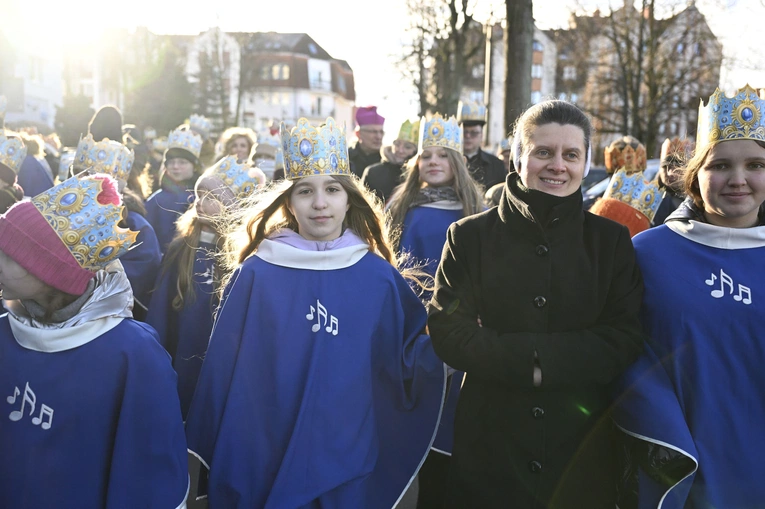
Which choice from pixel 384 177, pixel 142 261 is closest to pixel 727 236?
pixel 142 261

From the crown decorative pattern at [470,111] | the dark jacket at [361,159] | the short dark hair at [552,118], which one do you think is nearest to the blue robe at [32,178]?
the dark jacket at [361,159]

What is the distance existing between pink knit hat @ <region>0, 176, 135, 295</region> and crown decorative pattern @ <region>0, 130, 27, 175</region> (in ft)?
13.4

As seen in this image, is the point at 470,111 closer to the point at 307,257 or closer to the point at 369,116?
the point at 369,116

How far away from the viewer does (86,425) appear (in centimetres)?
291

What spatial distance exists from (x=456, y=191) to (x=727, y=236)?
10.1ft

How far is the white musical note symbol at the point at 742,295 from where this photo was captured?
2891mm

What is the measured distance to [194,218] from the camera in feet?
17.4

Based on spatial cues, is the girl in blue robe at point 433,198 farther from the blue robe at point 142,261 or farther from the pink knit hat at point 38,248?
the pink knit hat at point 38,248

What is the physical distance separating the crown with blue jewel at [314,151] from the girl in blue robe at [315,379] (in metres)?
0.17

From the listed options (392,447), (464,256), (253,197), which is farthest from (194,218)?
(464,256)

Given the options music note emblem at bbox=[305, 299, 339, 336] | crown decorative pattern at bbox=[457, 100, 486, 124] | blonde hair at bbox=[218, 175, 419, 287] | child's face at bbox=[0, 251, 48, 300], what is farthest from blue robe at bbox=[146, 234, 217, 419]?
crown decorative pattern at bbox=[457, 100, 486, 124]

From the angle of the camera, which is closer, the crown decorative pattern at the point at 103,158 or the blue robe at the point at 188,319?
the blue robe at the point at 188,319

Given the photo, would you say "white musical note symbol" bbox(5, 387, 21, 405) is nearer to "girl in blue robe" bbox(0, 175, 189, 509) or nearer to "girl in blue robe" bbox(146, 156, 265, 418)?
"girl in blue robe" bbox(0, 175, 189, 509)

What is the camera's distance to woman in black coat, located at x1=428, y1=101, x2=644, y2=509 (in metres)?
2.93
